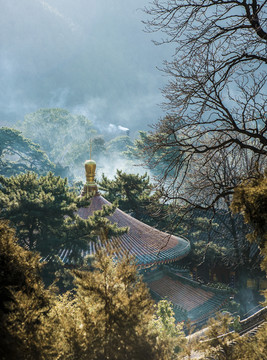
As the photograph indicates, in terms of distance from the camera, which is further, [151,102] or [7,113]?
[151,102]

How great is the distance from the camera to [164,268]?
9719 millimetres

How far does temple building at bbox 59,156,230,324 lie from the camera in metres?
7.82

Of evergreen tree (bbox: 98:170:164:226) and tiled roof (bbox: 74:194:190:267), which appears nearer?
tiled roof (bbox: 74:194:190:267)

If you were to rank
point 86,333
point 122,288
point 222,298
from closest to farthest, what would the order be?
point 86,333 → point 122,288 → point 222,298

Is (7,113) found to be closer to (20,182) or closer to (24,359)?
(20,182)

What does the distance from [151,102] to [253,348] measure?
A: 83.7m

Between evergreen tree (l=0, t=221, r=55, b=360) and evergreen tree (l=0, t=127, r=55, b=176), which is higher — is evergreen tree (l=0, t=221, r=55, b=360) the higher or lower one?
the lower one

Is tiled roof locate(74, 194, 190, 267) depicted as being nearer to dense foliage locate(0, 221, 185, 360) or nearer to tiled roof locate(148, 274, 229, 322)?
tiled roof locate(148, 274, 229, 322)

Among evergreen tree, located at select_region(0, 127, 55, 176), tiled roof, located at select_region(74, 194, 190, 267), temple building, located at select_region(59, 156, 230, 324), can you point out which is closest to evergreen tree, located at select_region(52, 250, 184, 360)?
tiled roof, located at select_region(74, 194, 190, 267)

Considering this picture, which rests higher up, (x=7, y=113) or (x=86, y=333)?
(x=7, y=113)

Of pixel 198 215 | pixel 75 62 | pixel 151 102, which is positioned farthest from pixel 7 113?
pixel 198 215

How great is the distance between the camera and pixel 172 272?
394 inches

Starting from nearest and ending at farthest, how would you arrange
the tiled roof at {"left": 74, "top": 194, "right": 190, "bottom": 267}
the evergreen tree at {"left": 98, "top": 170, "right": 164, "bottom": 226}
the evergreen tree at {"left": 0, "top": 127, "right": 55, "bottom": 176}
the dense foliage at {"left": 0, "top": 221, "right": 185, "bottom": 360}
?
1. the dense foliage at {"left": 0, "top": 221, "right": 185, "bottom": 360}
2. the tiled roof at {"left": 74, "top": 194, "right": 190, "bottom": 267}
3. the evergreen tree at {"left": 98, "top": 170, "right": 164, "bottom": 226}
4. the evergreen tree at {"left": 0, "top": 127, "right": 55, "bottom": 176}

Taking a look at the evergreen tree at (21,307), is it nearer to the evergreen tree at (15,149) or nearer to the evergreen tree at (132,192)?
the evergreen tree at (132,192)
